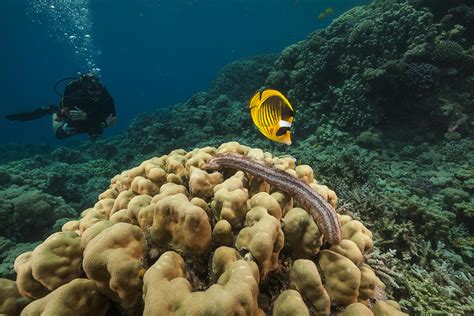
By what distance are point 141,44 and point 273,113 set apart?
130850mm

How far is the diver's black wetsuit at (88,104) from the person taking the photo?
7172 mm

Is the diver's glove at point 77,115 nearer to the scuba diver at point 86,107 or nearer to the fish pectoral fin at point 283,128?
the scuba diver at point 86,107

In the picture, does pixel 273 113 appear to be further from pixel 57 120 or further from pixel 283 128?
pixel 57 120

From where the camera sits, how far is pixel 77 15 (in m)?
68.2

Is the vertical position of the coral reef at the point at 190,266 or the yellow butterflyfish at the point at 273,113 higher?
the yellow butterflyfish at the point at 273,113

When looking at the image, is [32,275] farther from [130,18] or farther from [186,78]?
[186,78]

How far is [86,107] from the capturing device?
7293 mm

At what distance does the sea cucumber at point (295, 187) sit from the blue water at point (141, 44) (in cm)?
6700

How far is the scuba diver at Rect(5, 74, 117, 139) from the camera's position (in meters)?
7.12

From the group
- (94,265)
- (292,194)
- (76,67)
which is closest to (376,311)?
(292,194)

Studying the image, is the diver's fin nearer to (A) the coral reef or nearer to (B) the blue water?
(A) the coral reef

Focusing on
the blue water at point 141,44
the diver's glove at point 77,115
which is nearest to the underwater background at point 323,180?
the diver's glove at point 77,115

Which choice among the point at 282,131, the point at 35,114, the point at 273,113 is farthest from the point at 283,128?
the point at 35,114

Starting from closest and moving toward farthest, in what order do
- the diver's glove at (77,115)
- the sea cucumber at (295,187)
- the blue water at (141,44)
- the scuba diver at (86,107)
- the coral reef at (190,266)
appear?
the coral reef at (190,266) → the sea cucumber at (295,187) → the diver's glove at (77,115) → the scuba diver at (86,107) → the blue water at (141,44)
